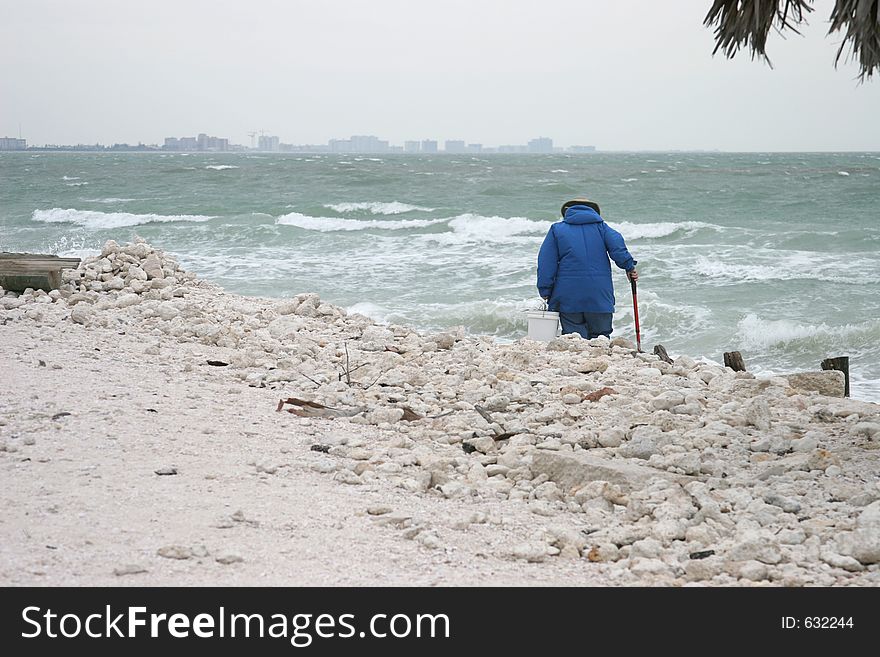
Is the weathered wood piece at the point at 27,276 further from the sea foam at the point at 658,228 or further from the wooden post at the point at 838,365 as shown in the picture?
the sea foam at the point at 658,228

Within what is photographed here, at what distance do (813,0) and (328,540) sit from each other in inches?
143

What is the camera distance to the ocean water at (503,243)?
11.9m

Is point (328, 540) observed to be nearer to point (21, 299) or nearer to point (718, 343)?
point (21, 299)

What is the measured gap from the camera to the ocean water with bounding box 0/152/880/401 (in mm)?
11852

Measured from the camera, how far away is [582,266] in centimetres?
792

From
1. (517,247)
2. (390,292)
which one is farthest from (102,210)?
(390,292)

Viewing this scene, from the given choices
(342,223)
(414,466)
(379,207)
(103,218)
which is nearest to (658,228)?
(342,223)

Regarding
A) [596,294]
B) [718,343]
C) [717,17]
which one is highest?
[717,17]

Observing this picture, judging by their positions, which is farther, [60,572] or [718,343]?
[718,343]

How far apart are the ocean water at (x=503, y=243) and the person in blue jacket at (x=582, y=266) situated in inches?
105

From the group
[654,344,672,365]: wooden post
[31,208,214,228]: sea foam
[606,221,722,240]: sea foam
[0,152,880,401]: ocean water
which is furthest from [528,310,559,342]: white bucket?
[31,208,214,228]: sea foam

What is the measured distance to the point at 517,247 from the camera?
20875 mm

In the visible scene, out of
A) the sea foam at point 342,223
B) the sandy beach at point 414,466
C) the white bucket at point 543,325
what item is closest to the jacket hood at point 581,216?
the white bucket at point 543,325
